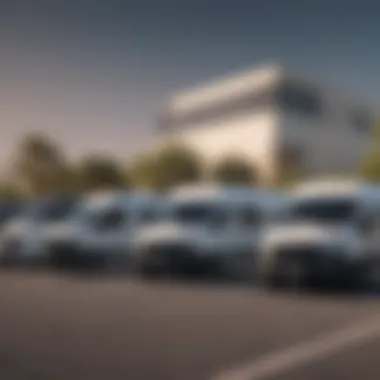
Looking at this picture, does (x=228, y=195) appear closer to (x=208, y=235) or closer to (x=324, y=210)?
(x=208, y=235)

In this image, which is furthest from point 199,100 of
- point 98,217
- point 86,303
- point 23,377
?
point 23,377

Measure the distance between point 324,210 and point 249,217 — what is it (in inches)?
85.7

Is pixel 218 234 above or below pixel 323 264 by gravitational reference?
above

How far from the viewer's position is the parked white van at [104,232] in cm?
1802

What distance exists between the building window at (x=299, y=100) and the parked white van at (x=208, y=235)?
5431 centimetres

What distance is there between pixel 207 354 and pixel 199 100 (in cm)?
7596

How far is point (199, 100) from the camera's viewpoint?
3287 inches

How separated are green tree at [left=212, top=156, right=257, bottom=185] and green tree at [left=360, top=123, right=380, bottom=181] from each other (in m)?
11.1

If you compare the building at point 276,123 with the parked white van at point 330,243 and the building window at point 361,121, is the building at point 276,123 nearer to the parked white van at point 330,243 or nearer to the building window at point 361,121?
the building window at point 361,121

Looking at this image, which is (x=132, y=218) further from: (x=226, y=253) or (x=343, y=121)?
(x=343, y=121)

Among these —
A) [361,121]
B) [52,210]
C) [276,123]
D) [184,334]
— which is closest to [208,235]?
[52,210]

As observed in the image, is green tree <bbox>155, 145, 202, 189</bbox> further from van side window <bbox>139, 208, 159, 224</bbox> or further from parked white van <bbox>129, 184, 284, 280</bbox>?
parked white van <bbox>129, 184, 284, 280</bbox>

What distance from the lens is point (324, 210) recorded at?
14992mm

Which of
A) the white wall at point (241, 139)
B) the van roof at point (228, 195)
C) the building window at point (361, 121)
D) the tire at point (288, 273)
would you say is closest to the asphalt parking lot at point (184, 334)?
the tire at point (288, 273)
